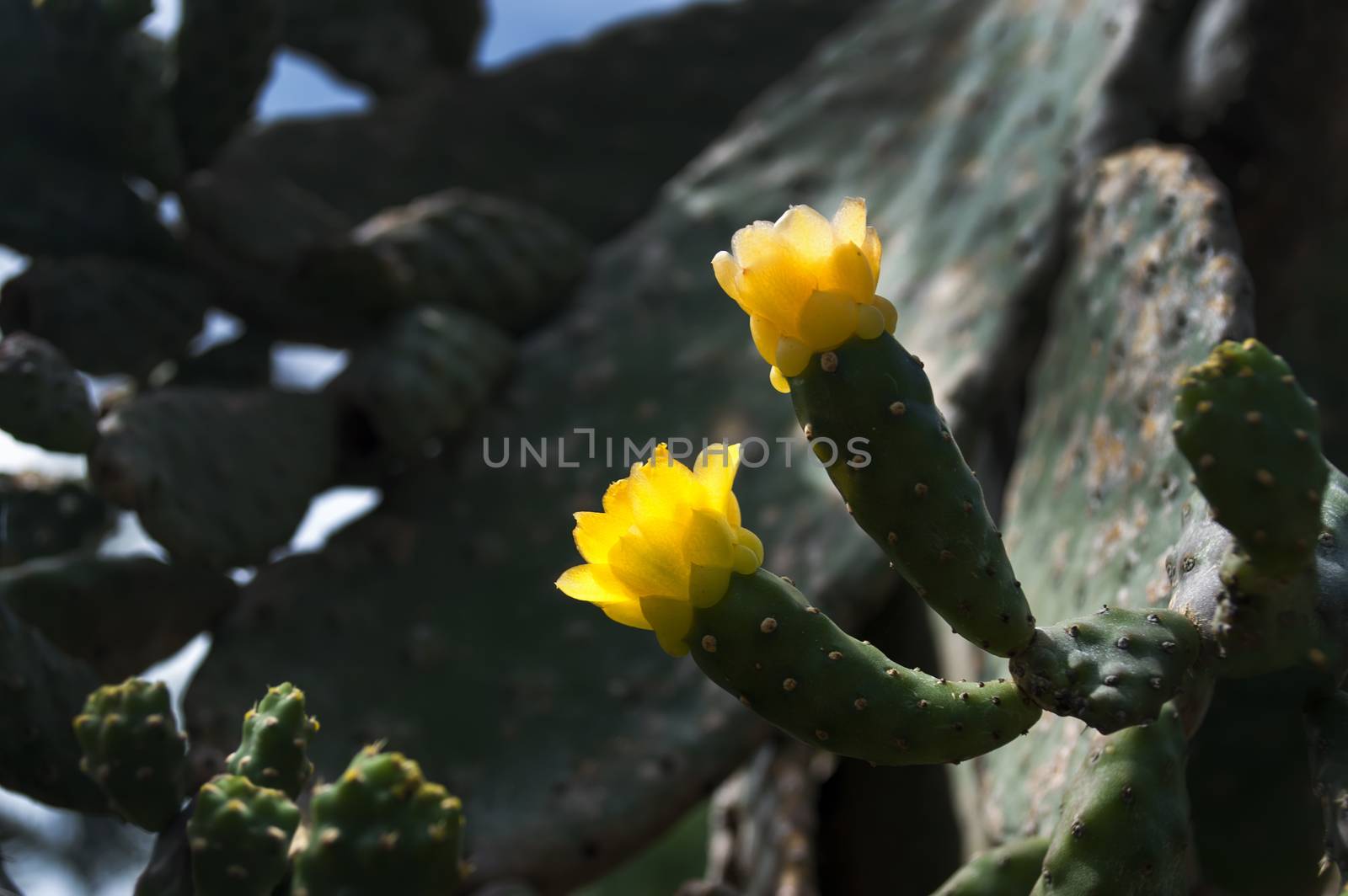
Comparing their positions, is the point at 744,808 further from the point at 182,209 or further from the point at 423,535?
the point at 182,209

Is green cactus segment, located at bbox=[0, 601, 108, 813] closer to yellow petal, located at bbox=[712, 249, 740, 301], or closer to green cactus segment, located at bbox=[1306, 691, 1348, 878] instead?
yellow petal, located at bbox=[712, 249, 740, 301]

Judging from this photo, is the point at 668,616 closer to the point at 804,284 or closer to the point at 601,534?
the point at 601,534

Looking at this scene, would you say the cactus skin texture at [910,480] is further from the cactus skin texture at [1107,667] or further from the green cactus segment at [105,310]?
the green cactus segment at [105,310]

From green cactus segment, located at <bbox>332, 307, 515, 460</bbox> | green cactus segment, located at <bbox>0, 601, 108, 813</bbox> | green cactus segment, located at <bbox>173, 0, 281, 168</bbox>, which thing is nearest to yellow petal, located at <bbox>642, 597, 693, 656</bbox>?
green cactus segment, located at <bbox>0, 601, 108, 813</bbox>

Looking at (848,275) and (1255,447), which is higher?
(848,275)

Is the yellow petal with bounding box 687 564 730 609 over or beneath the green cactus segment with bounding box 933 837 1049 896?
over

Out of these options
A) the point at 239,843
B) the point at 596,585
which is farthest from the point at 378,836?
the point at 596,585

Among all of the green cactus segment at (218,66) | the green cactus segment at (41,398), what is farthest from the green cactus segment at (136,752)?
the green cactus segment at (218,66)
